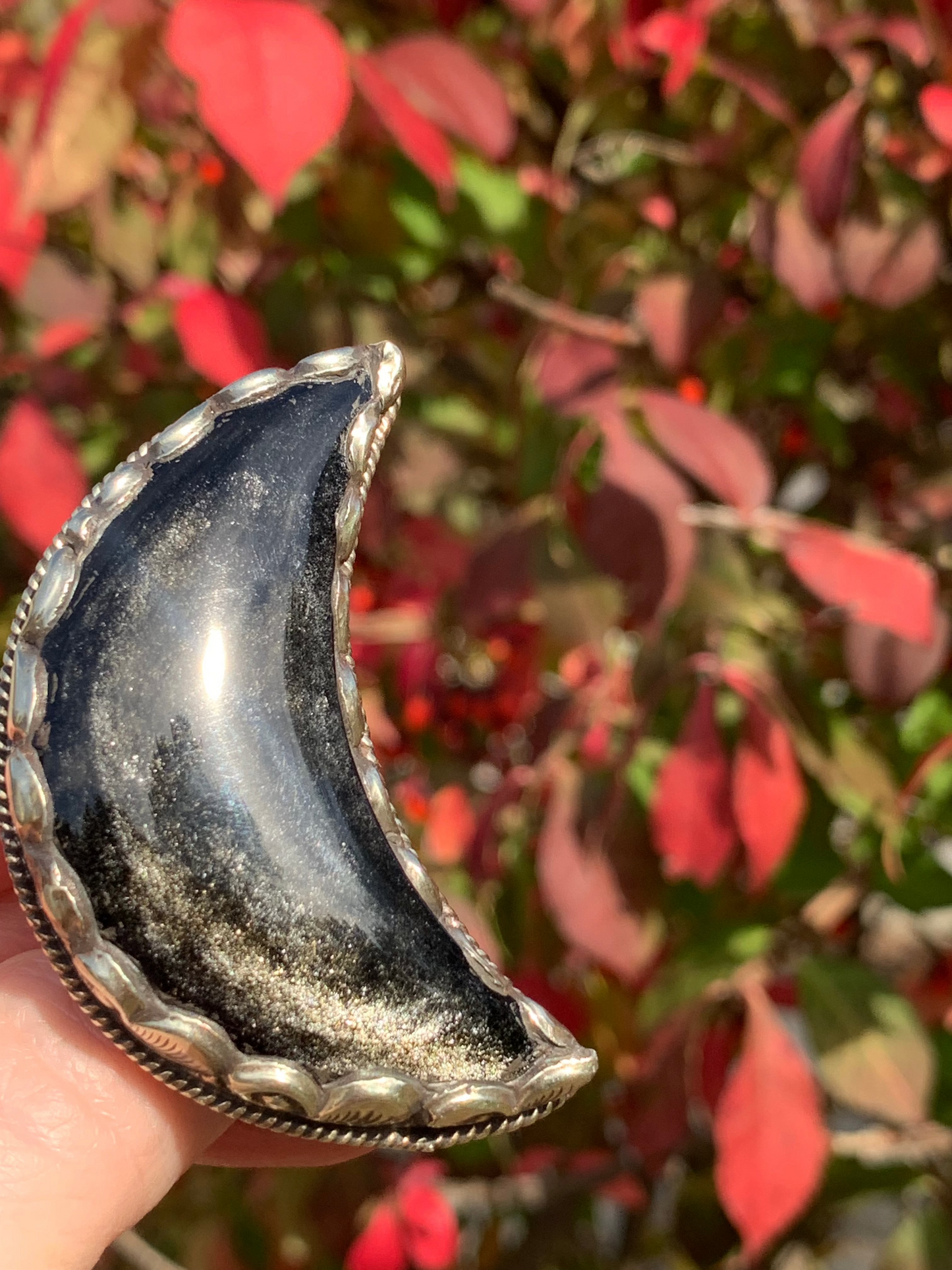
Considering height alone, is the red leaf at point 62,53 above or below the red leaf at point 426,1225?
above

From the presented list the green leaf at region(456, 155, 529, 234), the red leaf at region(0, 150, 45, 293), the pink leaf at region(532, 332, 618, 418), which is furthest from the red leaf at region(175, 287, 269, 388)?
the green leaf at region(456, 155, 529, 234)

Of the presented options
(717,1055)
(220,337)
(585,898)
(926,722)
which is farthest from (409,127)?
(717,1055)

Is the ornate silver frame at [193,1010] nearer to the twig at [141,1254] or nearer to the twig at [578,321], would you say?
the twig at [578,321]

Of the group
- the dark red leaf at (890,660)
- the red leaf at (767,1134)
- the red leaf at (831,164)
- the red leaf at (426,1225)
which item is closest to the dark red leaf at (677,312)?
the red leaf at (831,164)

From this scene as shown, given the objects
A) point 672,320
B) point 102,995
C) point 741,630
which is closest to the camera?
point 102,995

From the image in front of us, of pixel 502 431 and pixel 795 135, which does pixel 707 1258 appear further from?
pixel 795 135

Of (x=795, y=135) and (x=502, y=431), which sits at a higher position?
(x=795, y=135)

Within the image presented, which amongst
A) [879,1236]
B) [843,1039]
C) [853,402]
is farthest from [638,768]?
[879,1236]
